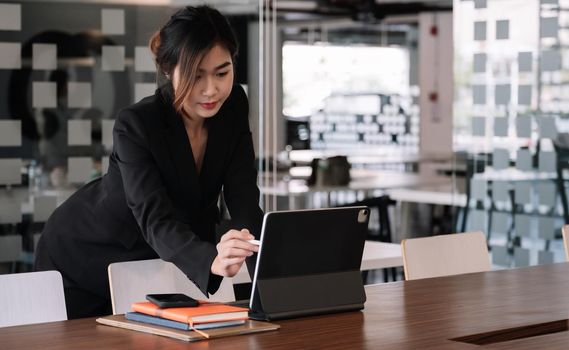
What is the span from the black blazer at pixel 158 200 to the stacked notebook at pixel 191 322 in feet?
0.43

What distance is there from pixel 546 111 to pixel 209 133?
4.26m

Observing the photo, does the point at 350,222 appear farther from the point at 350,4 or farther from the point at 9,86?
the point at 350,4

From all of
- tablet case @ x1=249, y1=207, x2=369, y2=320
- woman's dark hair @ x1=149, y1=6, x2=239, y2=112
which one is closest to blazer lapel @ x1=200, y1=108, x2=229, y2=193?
woman's dark hair @ x1=149, y1=6, x2=239, y2=112

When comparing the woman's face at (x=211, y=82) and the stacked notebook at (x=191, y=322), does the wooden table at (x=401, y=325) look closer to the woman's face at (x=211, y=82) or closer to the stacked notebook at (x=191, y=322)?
the stacked notebook at (x=191, y=322)

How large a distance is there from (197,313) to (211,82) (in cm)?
61

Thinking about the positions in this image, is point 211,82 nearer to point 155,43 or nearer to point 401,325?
point 155,43

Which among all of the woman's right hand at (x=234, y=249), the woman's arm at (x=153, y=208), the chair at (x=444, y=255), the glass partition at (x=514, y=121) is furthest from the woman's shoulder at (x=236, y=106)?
the glass partition at (x=514, y=121)

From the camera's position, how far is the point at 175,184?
9.48 ft

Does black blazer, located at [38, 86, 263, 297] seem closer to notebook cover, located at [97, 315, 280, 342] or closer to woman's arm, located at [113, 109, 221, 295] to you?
woman's arm, located at [113, 109, 221, 295]

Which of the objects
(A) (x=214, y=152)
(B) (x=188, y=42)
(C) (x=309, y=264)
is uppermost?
(B) (x=188, y=42)

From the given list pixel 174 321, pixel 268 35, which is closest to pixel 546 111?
pixel 268 35

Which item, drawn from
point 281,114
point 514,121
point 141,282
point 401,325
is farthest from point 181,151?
point 281,114

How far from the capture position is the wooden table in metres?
2.34

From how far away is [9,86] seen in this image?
5.19 m
